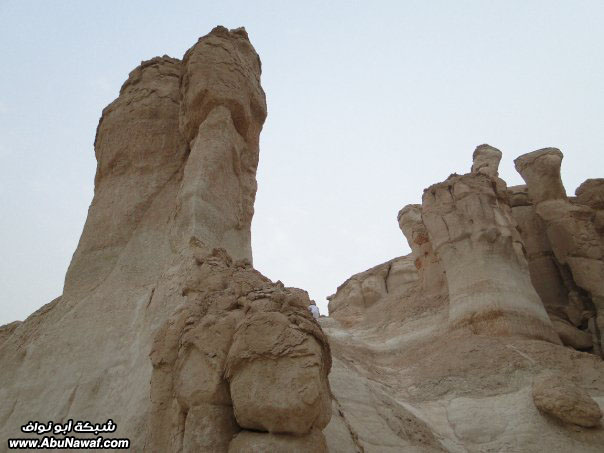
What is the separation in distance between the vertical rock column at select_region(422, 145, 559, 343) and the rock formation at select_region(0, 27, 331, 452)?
16.9ft

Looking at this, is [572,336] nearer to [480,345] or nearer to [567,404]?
[480,345]

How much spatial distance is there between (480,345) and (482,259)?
2.04 metres

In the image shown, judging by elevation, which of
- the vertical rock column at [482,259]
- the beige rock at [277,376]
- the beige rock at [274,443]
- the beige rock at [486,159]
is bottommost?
the beige rock at [274,443]

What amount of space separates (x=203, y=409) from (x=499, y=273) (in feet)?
27.0

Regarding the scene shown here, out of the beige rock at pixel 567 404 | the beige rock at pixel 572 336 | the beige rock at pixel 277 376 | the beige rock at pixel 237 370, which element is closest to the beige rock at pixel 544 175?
the beige rock at pixel 572 336

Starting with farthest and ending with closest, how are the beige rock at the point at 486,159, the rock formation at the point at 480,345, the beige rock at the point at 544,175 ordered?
the beige rock at the point at 486,159 < the beige rock at the point at 544,175 < the rock formation at the point at 480,345

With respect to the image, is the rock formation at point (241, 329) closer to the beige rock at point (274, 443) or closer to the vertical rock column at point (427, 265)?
the beige rock at point (274, 443)

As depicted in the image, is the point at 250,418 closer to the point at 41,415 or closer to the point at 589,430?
the point at 41,415

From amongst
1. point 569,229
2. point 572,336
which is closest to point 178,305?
point 572,336

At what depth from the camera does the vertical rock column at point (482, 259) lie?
31.7 ft

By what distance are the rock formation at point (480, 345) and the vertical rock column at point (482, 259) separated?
25mm

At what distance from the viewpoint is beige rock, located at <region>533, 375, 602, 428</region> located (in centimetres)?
603

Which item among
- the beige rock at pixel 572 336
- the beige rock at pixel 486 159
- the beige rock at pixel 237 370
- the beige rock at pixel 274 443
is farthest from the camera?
the beige rock at pixel 486 159

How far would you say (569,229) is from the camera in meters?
12.9
